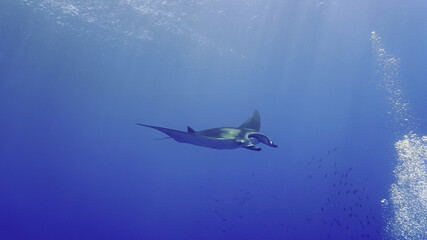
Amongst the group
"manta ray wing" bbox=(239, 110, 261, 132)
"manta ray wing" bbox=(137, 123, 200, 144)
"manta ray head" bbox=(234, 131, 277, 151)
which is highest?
"manta ray wing" bbox=(239, 110, 261, 132)

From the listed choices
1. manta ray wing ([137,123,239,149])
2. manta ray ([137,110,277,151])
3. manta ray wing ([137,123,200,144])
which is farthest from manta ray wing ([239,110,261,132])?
manta ray wing ([137,123,200,144])

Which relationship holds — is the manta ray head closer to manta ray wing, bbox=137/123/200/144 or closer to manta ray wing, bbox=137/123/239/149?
manta ray wing, bbox=137/123/239/149

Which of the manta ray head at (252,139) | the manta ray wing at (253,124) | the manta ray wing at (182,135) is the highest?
the manta ray wing at (253,124)

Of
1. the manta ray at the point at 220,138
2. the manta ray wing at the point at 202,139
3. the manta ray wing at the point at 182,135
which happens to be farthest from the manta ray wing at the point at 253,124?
the manta ray wing at the point at 182,135

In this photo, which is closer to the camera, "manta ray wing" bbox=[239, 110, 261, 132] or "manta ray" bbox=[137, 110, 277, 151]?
"manta ray" bbox=[137, 110, 277, 151]

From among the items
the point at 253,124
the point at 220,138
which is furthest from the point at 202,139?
the point at 253,124

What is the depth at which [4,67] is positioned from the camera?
27766 mm

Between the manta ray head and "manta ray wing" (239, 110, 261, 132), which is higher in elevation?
"manta ray wing" (239, 110, 261, 132)

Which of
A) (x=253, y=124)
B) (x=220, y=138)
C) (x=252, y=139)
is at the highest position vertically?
(x=253, y=124)

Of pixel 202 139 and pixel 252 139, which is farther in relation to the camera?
pixel 252 139

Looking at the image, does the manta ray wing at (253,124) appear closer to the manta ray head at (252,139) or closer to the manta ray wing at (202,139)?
the manta ray head at (252,139)

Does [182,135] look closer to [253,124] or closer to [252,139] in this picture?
[252,139]

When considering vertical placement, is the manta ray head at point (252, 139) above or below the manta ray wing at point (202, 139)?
above

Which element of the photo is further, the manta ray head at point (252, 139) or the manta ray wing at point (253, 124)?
the manta ray wing at point (253, 124)
